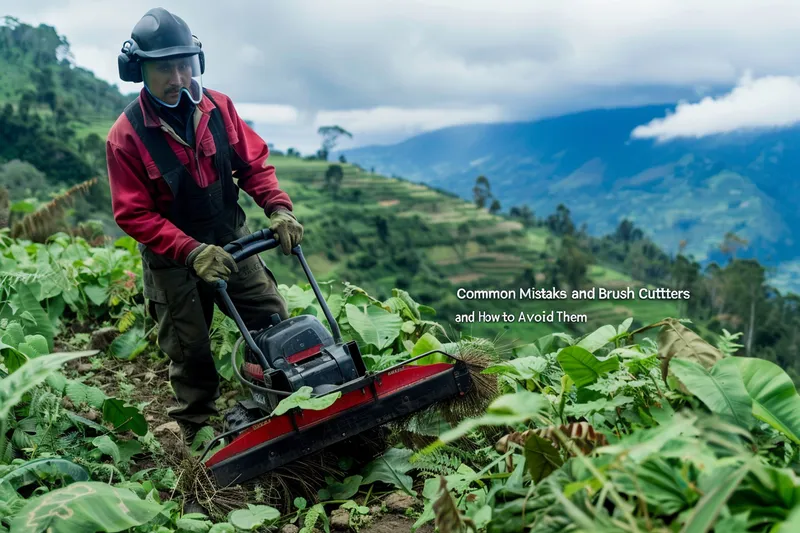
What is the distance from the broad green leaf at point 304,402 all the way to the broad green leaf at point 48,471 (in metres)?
0.89

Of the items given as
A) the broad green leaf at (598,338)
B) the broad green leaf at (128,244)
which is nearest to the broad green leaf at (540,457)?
the broad green leaf at (598,338)

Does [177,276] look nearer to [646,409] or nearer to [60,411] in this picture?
[60,411]

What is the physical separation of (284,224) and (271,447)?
128 centimetres

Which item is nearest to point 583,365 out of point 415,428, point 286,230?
point 415,428

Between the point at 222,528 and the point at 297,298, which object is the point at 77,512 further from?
the point at 297,298

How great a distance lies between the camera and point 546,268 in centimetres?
6694

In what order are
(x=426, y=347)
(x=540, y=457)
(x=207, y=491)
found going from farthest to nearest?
(x=426, y=347) < (x=207, y=491) < (x=540, y=457)

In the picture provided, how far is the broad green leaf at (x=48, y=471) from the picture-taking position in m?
2.94

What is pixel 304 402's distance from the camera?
3.09 m

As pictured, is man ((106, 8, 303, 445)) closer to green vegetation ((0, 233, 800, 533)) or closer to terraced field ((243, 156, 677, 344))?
green vegetation ((0, 233, 800, 533))

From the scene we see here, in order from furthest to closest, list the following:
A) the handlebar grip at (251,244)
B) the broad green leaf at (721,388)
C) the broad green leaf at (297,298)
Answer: the broad green leaf at (297,298)
the handlebar grip at (251,244)
the broad green leaf at (721,388)

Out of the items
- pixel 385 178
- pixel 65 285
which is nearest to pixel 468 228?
pixel 385 178

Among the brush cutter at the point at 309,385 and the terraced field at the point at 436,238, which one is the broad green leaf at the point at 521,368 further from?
the terraced field at the point at 436,238

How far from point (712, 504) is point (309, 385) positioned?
7.17 ft
